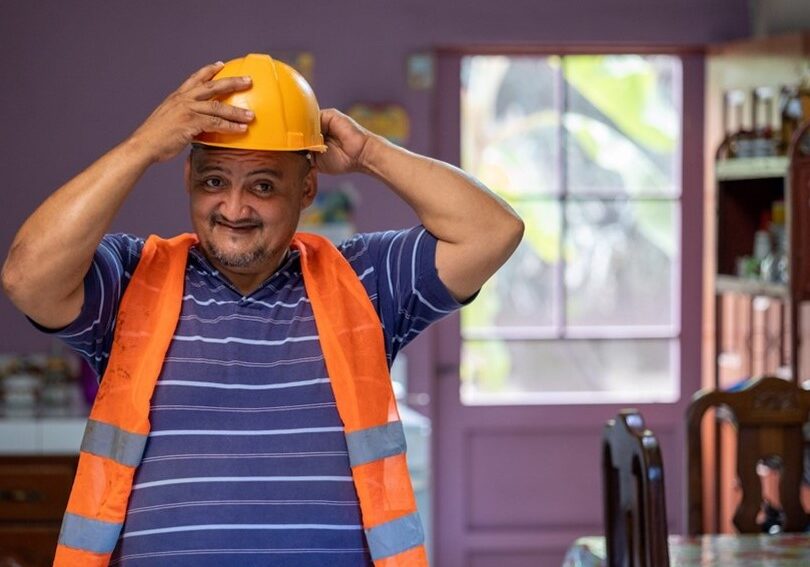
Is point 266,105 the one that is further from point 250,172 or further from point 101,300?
point 101,300

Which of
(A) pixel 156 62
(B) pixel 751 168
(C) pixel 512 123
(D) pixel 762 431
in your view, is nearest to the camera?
(D) pixel 762 431

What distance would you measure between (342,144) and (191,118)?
247mm

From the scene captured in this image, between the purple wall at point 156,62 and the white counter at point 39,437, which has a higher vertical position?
the purple wall at point 156,62

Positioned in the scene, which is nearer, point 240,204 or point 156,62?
point 240,204

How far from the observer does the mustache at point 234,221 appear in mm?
1573

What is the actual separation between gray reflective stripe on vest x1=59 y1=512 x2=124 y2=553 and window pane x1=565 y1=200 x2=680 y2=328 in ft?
10.3

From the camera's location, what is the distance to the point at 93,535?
60.6 inches

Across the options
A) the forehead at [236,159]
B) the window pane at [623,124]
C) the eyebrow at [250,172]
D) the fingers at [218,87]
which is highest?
the window pane at [623,124]

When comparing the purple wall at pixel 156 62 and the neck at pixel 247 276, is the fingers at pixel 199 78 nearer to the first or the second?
the neck at pixel 247 276

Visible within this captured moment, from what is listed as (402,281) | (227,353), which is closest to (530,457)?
(402,281)

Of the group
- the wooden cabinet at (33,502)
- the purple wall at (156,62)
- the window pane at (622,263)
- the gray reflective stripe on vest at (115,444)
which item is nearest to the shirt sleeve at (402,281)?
the gray reflective stripe on vest at (115,444)

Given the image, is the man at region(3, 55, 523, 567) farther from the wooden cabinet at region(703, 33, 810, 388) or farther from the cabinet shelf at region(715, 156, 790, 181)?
the cabinet shelf at region(715, 156, 790, 181)

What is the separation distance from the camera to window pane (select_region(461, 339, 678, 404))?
454 centimetres

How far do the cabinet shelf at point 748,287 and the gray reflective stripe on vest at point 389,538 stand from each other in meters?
2.06
